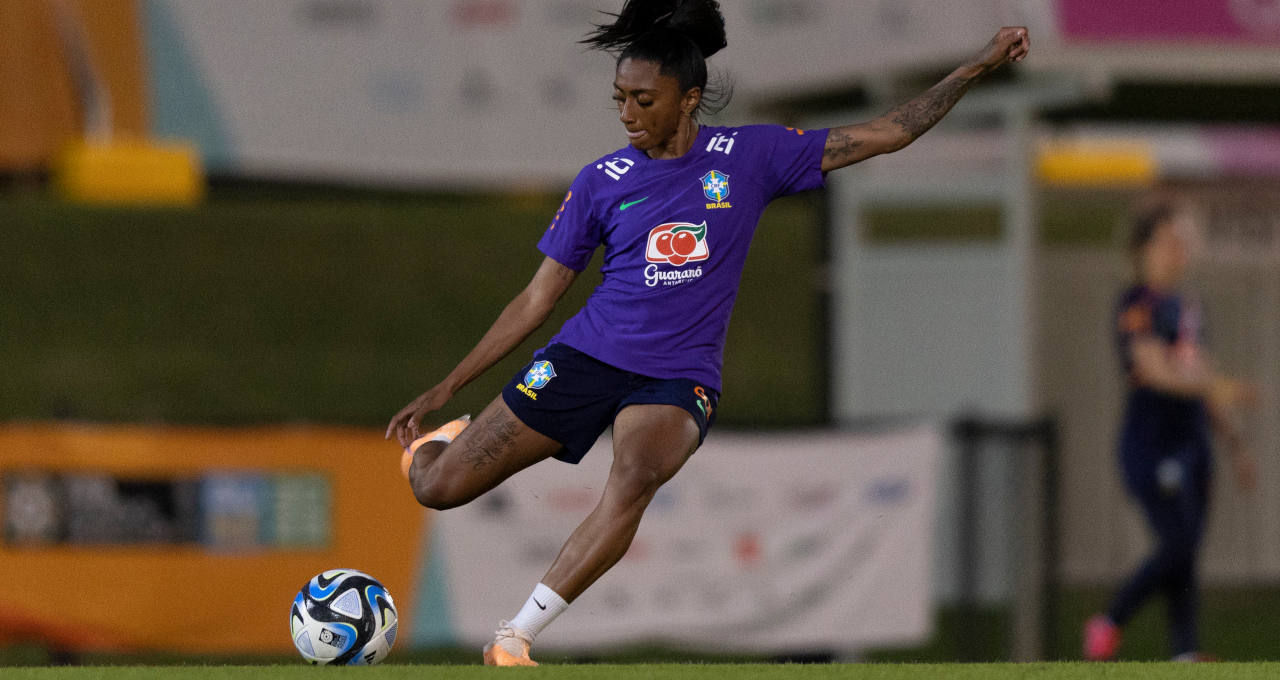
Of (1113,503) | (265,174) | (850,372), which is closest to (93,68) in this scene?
(265,174)

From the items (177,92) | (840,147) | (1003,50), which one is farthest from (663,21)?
(177,92)

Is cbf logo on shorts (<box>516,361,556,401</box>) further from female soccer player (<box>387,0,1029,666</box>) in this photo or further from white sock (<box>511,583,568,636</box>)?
white sock (<box>511,583,568,636</box>)

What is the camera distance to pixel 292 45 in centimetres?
1739

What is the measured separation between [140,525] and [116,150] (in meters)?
9.23

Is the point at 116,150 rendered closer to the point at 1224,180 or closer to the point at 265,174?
the point at 265,174

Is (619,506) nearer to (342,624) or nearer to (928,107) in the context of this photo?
(342,624)

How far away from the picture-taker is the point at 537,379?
6.29 metres

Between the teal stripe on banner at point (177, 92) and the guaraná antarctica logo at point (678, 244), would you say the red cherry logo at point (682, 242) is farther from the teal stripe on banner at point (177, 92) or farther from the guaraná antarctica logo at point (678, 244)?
the teal stripe on banner at point (177, 92)

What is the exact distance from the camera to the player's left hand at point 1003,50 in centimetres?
619

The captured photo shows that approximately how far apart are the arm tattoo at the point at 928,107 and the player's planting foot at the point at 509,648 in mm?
2132

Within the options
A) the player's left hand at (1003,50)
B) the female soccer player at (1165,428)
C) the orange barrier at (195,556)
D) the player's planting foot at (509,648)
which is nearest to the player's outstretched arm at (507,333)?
the player's planting foot at (509,648)

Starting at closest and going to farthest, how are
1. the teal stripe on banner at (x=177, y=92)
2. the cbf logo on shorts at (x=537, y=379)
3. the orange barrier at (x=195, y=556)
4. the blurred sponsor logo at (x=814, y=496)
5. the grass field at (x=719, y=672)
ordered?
1. the grass field at (x=719, y=672)
2. the cbf logo on shorts at (x=537, y=379)
3. the orange barrier at (x=195, y=556)
4. the blurred sponsor logo at (x=814, y=496)
5. the teal stripe on banner at (x=177, y=92)

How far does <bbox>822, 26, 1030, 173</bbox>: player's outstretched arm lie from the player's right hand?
1.53 m

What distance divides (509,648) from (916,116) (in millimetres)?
2251
